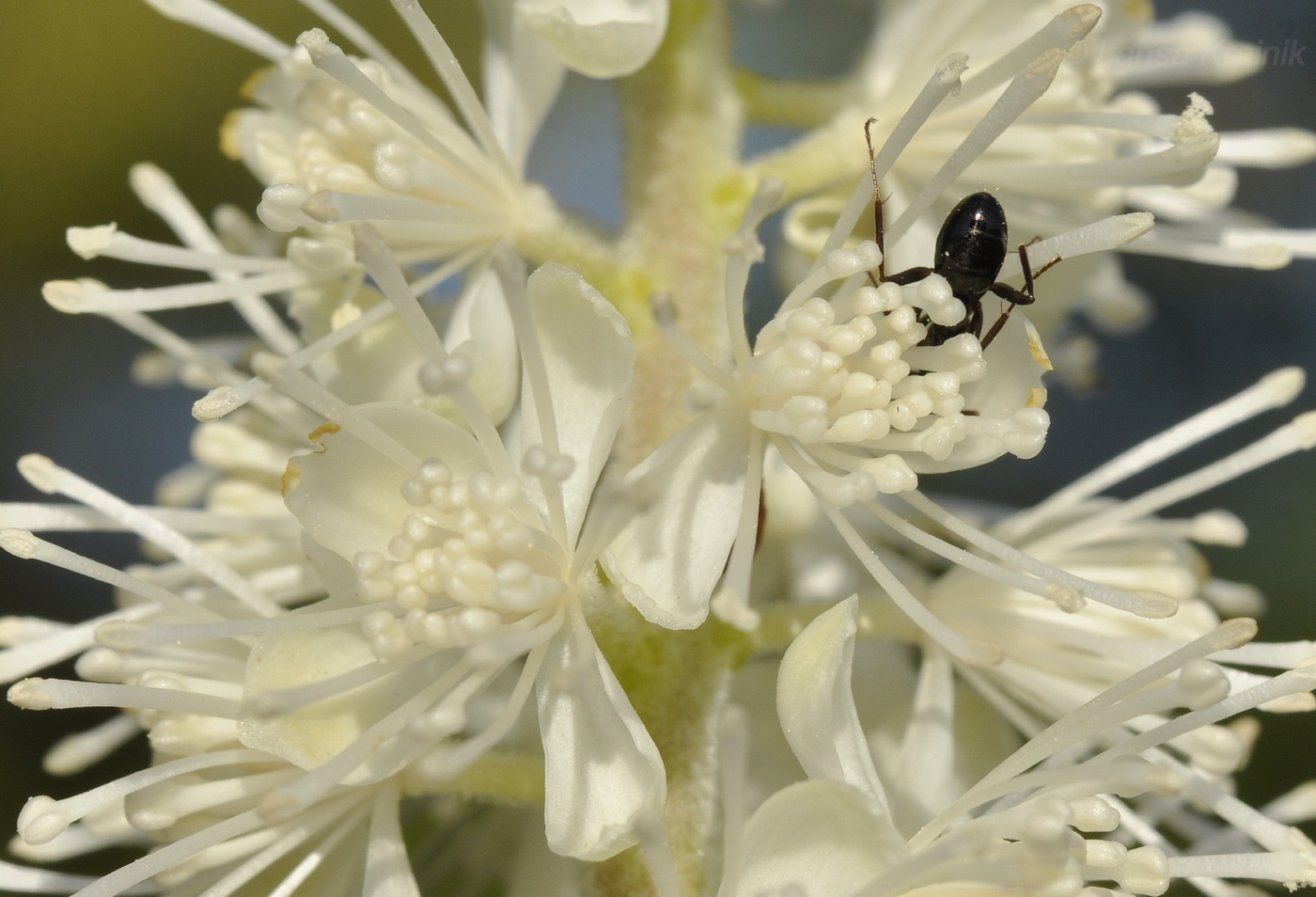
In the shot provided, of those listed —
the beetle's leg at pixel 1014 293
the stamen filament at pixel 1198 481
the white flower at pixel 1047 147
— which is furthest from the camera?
the stamen filament at pixel 1198 481

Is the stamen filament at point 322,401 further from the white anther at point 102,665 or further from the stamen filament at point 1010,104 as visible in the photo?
Result: the stamen filament at point 1010,104

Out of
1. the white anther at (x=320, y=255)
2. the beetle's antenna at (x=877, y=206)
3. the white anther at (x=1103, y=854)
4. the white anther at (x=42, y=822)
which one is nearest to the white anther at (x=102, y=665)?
the white anther at (x=42, y=822)

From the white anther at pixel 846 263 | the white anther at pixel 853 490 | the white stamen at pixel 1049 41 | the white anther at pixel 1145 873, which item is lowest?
the white anther at pixel 1145 873

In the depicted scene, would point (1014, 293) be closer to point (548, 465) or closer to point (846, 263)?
point (846, 263)

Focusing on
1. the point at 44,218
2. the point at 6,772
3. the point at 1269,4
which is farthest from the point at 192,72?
the point at 1269,4

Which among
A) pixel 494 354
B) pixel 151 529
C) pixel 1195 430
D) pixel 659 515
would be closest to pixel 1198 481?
pixel 1195 430

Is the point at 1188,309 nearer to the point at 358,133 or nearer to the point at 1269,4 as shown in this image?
the point at 1269,4

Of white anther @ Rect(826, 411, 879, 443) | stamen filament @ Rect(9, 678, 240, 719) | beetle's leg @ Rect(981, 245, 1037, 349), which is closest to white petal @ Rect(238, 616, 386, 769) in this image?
stamen filament @ Rect(9, 678, 240, 719)
